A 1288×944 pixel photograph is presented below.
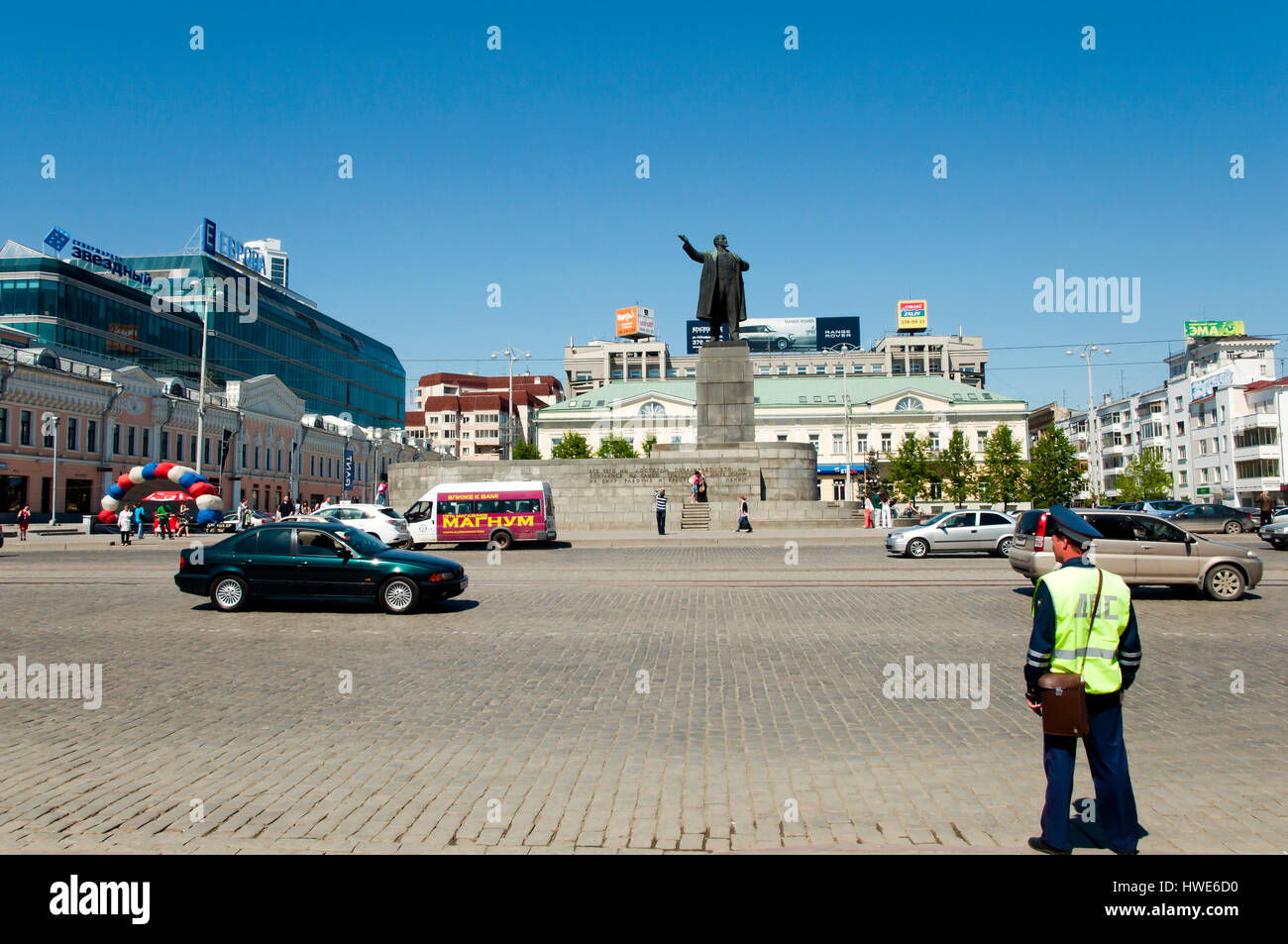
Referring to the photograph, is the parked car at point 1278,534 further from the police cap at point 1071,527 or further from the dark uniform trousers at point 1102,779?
the dark uniform trousers at point 1102,779

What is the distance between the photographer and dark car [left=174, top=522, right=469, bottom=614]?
13.2 m

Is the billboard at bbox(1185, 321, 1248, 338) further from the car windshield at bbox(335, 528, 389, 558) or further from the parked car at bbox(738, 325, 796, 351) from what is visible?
the car windshield at bbox(335, 528, 389, 558)

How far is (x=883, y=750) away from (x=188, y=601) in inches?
496

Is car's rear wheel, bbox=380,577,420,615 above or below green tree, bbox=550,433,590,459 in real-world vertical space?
below

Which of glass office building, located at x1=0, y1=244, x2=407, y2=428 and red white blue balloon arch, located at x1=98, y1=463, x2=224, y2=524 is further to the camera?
glass office building, located at x1=0, y1=244, x2=407, y2=428

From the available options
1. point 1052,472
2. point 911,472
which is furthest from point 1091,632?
point 911,472

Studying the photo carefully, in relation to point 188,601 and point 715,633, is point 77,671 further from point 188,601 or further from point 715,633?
point 715,633

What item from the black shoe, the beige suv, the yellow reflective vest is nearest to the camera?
the black shoe

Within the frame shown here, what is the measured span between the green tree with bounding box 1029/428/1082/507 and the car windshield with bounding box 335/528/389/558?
2401 inches

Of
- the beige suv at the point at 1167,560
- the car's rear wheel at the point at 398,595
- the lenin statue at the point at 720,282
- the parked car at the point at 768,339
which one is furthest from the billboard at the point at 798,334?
the car's rear wheel at the point at 398,595

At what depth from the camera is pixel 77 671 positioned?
890cm

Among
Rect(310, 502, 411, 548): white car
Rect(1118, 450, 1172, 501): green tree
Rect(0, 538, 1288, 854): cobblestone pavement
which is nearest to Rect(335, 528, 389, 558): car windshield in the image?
Rect(0, 538, 1288, 854): cobblestone pavement

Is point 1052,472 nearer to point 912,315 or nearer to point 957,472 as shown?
point 957,472
